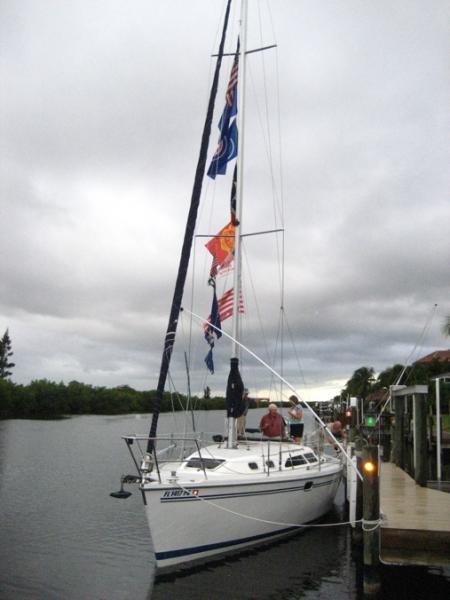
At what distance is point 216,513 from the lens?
42.7ft

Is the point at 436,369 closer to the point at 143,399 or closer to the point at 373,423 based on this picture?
the point at 373,423

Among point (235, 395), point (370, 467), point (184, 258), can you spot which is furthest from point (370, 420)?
point (184, 258)

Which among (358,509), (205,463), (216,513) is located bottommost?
(358,509)

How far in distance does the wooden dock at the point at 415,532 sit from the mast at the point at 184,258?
553 centimetres

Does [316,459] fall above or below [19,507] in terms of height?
above

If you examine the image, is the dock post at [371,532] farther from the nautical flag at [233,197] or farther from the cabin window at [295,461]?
the nautical flag at [233,197]

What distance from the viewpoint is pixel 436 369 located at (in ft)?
204

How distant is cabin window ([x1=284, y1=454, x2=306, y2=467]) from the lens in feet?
52.3

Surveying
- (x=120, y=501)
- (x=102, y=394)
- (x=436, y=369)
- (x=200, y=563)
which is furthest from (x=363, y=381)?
(x=200, y=563)

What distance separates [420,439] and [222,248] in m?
8.29

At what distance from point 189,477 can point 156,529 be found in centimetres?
146

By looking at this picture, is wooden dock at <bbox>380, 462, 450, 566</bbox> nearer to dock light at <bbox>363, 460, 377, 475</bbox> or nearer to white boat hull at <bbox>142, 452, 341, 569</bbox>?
dock light at <bbox>363, 460, 377, 475</bbox>

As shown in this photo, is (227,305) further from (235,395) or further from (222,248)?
(235,395)

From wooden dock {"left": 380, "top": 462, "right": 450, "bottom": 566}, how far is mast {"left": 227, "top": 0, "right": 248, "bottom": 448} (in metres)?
4.64
